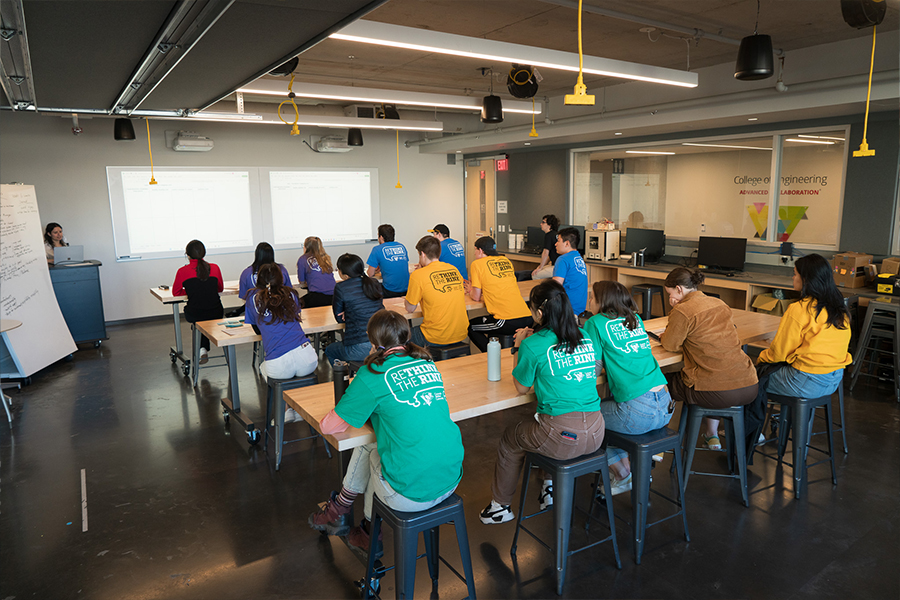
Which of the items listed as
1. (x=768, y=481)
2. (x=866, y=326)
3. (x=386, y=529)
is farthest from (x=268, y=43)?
(x=866, y=326)

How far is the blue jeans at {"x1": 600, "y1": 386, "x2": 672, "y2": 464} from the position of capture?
8.88 feet

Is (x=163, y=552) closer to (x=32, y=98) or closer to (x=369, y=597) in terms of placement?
(x=369, y=597)

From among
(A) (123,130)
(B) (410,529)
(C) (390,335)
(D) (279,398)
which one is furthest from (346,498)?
(A) (123,130)

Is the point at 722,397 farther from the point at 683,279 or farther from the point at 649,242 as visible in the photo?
the point at 649,242

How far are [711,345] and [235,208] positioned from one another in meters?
7.53

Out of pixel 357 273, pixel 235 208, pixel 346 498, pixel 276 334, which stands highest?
pixel 235 208

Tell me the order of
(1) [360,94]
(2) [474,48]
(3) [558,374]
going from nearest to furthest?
(3) [558,374]
(2) [474,48]
(1) [360,94]

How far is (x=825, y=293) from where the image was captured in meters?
3.14

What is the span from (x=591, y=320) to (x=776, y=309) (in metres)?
4.00

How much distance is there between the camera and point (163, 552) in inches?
110

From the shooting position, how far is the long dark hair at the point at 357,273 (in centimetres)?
408

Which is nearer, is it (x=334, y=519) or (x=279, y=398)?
(x=334, y=519)

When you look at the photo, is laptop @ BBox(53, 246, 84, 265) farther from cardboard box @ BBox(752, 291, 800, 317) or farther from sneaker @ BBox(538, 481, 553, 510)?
cardboard box @ BBox(752, 291, 800, 317)

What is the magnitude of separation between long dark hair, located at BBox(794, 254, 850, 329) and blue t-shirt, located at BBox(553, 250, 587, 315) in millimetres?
1911
